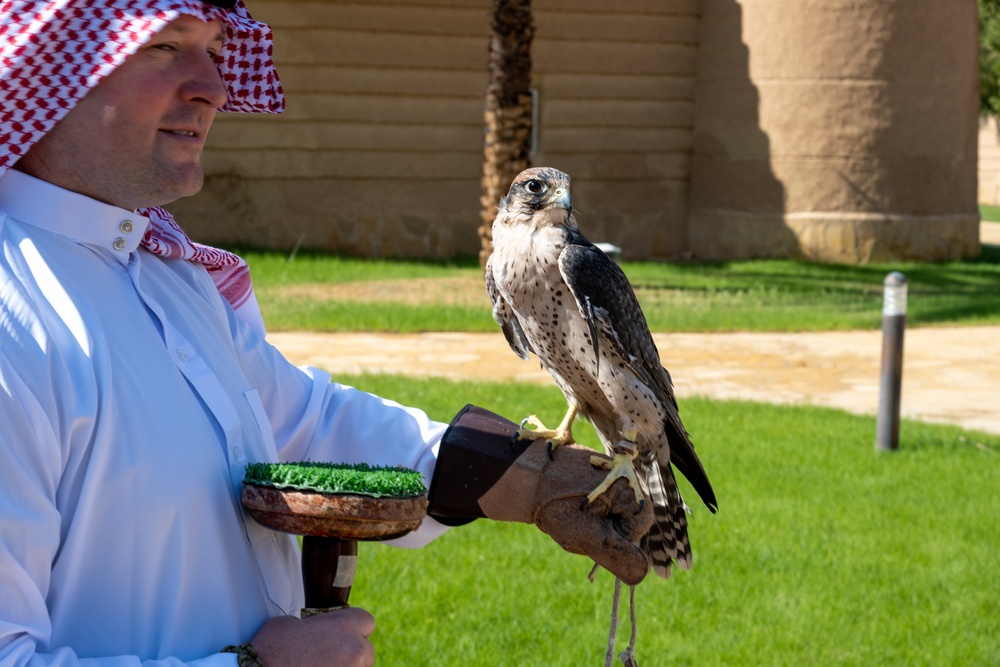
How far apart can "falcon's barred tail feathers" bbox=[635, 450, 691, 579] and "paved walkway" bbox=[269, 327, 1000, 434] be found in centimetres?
568

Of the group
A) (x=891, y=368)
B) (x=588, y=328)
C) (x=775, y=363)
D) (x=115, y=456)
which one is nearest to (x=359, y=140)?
(x=775, y=363)

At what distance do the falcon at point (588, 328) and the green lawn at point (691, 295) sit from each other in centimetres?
823

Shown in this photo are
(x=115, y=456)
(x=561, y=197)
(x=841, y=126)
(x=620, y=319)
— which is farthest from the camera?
(x=841, y=126)

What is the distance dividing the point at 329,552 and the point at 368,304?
34.6 ft

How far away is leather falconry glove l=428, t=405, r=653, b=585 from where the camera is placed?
2.37 metres

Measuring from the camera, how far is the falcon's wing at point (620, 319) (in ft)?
9.62

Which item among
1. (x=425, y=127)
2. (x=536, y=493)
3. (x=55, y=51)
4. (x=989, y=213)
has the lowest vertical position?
(x=989, y=213)

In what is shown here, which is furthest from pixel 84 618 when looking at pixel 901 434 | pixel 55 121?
pixel 901 434

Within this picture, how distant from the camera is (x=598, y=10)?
58.7 feet

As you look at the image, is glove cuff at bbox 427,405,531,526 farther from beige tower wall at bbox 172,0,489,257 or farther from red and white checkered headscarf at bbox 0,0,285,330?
beige tower wall at bbox 172,0,489,257

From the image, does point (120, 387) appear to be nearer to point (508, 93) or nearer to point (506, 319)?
point (506, 319)

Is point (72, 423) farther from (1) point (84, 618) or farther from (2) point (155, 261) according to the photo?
(2) point (155, 261)

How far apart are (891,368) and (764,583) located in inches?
98.3

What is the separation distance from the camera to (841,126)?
17.1m
